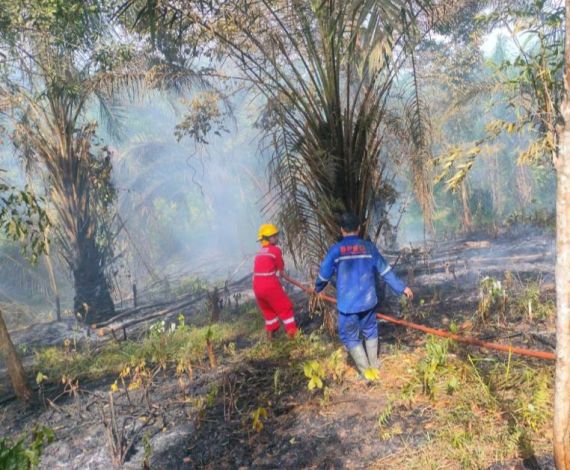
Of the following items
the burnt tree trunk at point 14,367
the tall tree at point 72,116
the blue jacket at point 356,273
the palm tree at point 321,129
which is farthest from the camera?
the tall tree at point 72,116

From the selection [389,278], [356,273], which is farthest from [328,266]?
[389,278]

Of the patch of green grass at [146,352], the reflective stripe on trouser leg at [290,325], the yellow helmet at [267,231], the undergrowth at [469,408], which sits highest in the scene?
the yellow helmet at [267,231]

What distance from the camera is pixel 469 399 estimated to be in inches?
140

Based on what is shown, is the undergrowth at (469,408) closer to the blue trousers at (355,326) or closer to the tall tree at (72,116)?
the blue trousers at (355,326)

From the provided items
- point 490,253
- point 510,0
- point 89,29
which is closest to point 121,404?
point 89,29

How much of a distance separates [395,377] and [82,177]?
787 cm

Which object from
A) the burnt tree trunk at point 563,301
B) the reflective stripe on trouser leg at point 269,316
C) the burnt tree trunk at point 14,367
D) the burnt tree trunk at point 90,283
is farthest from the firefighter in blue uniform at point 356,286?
the burnt tree trunk at point 90,283

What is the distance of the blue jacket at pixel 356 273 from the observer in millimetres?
4375

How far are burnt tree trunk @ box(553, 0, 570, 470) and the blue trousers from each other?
2.33 metres

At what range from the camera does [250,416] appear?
159 inches

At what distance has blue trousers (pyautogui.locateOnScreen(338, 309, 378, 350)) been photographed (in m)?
4.44

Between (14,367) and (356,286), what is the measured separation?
Answer: 382cm

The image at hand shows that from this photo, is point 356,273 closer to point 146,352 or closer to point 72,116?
point 146,352

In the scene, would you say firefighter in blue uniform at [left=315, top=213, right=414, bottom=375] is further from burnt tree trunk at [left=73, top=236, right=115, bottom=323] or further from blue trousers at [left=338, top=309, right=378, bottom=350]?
burnt tree trunk at [left=73, top=236, right=115, bottom=323]
